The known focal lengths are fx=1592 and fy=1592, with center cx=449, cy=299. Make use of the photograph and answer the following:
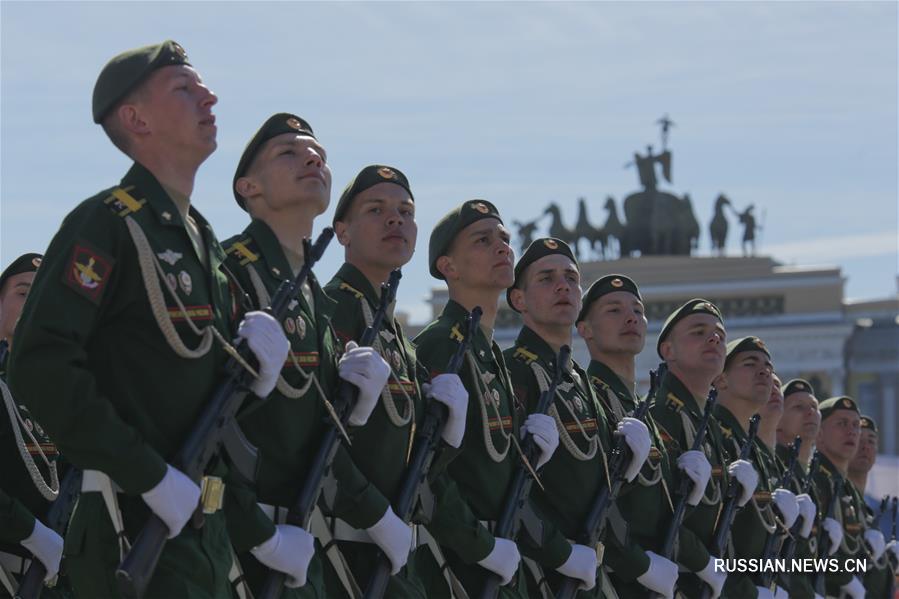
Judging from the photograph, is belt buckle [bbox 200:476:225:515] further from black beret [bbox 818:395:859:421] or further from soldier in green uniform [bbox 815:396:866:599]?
black beret [bbox 818:395:859:421]

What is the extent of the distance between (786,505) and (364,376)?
5.10m

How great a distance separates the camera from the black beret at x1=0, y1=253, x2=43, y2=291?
6898 millimetres

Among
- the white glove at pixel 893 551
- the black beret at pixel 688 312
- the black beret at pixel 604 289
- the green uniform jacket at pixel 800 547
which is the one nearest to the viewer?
the black beret at pixel 604 289

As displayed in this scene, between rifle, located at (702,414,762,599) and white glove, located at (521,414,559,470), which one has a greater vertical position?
white glove, located at (521,414,559,470)

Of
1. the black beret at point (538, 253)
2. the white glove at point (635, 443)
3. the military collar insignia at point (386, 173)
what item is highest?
the military collar insignia at point (386, 173)

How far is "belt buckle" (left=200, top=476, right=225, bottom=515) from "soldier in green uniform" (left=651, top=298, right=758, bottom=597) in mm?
4159

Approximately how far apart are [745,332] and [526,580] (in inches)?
1691

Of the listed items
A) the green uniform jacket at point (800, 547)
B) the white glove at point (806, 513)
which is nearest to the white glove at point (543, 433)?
the green uniform jacket at point (800, 547)

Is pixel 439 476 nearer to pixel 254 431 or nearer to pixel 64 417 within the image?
pixel 254 431

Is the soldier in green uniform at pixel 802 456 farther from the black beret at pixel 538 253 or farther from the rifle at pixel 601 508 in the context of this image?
the black beret at pixel 538 253

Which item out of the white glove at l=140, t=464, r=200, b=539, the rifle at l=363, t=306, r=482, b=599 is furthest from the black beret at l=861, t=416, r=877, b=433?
the white glove at l=140, t=464, r=200, b=539

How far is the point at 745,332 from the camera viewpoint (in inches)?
1933

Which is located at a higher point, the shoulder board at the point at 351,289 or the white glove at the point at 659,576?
the shoulder board at the point at 351,289

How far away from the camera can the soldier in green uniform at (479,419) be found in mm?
6254
